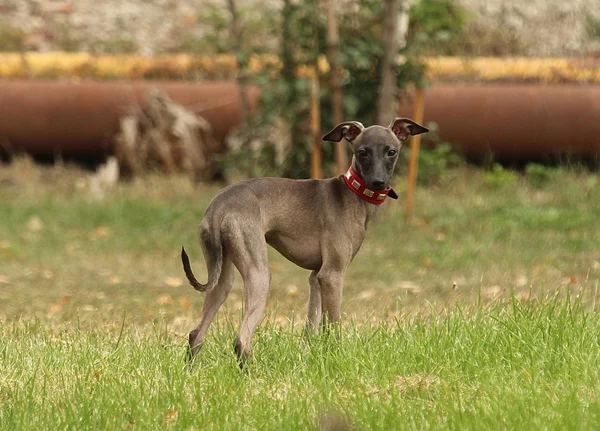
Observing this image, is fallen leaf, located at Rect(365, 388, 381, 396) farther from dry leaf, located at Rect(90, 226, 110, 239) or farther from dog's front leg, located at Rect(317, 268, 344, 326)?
dry leaf, located at Rect(90, 226, 110, 239)

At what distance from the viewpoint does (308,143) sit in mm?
11727

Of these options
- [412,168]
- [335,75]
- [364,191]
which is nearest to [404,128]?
[364,191]

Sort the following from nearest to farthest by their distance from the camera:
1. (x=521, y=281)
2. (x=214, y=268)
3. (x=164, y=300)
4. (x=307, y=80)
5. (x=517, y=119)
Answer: (x=214, y=268), (x=164, y=300), (x=521, y=281), (x=307, y=80), (x=517, y=119)

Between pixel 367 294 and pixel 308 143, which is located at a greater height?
pixel 308 143

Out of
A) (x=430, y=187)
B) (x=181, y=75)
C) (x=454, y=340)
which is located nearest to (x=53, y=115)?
(x=181, y=75)

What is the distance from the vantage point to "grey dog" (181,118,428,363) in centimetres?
526

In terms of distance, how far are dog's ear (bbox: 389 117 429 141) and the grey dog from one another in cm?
16

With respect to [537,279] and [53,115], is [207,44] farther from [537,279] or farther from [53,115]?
[537,279]

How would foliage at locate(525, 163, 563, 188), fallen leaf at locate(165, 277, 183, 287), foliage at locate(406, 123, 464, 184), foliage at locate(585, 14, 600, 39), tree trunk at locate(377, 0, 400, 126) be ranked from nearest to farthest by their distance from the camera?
fallen leaf at locate(165, 277, 183, 287) < tree trunk at locate(377, 0, 400, 126) < foliage at locate(406, 123, 464, 184) < foliage at locate(525, 163, 563, 188) < foliage at locate(585, 14, 600, 39)

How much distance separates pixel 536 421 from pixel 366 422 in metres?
0.70

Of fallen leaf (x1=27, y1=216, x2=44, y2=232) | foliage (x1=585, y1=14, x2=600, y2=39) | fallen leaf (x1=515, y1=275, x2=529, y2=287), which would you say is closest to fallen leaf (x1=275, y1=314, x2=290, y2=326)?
fallen leaf (x1=515, y1=275, x2=529, y2=287)

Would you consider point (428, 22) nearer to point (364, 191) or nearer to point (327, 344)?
point (364, 191)

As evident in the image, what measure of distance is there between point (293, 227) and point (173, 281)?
13.5ft

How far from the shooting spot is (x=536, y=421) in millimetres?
4375
